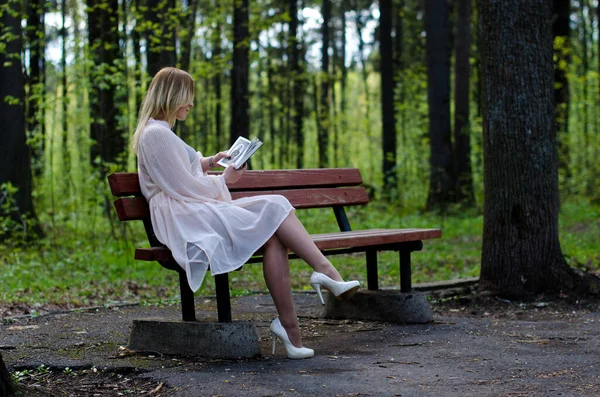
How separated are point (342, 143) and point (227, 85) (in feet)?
17.3

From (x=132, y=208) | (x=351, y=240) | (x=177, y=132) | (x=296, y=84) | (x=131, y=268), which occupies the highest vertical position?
(x=296, y=84)

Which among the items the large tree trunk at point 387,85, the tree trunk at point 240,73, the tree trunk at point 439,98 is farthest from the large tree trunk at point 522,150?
the large tree trunk at point 387,85

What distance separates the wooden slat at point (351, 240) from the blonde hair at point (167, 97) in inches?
27.7

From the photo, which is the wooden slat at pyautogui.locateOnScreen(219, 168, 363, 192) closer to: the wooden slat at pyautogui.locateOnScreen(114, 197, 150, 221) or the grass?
the wooden slat at pyautogui.locateOnScreen(114, 197, 150, 221)

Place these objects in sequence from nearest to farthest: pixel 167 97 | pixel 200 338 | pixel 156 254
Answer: pixel 156 254 < pixel 200 338 < pixel 167 97

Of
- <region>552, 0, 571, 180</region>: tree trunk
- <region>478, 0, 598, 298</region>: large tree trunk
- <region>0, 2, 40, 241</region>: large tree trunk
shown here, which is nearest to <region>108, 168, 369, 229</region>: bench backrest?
<region>478, 0, 598, 298</region>: large tree trunk

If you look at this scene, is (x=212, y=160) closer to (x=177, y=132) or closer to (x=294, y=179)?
(x=294, y=179)

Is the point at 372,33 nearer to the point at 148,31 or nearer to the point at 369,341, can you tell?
the point at 148,31

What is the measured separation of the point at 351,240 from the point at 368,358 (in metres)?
0.91

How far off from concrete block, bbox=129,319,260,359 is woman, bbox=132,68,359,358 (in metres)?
0.18

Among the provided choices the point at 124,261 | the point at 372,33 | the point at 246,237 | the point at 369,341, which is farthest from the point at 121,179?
the point at 372,33

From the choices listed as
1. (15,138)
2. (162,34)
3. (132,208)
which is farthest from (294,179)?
(15,138)

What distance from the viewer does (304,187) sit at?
6406mm

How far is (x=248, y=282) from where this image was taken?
880 cm
